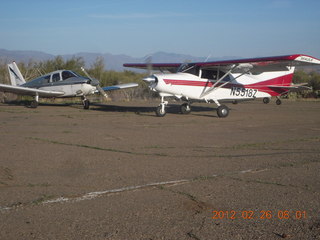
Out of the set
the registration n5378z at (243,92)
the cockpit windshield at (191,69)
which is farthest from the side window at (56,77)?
the registration n5378z at (243,92)

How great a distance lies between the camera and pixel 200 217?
4.71m

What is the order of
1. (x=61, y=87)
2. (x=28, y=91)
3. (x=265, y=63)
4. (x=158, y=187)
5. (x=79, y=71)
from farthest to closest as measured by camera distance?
(x=79, y=71)
(x=61, y=87)
(x=28, y=91)
(x=265, y=63)
(x=158, y=187)

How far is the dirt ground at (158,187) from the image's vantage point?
4359 mm

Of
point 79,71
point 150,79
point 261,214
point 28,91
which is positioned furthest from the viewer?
point 79,71

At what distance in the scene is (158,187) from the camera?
6016 mm

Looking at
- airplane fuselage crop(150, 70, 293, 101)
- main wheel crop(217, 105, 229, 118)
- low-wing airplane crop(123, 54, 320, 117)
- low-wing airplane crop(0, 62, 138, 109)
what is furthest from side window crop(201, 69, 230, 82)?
low-wing airplane crop(0, 62, 138, 109)

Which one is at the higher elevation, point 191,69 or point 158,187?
point 191,69

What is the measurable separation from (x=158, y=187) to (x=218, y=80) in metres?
13.2

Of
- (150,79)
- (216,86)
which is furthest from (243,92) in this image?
(150,79)

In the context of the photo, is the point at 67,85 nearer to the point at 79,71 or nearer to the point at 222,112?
the point at 222,112

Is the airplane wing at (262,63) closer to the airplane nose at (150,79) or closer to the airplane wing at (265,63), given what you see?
the airplane wing at (265,63)

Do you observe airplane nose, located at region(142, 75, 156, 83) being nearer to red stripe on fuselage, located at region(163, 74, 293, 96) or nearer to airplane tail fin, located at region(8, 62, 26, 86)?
red stripe on fuselage, located at region(163, 74, 293, 96)

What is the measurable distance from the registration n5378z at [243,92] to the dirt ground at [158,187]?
8.14 meters

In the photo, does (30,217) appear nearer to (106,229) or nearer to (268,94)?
(106,229)
